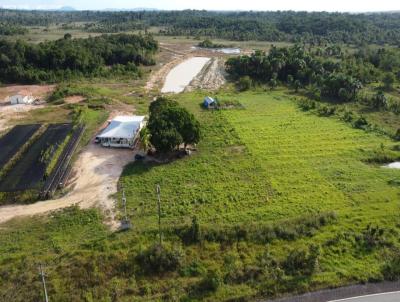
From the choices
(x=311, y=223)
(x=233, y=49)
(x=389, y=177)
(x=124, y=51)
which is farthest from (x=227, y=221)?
(x=233, y=49)

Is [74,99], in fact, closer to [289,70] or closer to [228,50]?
[289,70]

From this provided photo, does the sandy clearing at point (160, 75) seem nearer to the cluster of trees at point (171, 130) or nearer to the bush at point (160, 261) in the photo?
the cluster of trees at point (171, 130)

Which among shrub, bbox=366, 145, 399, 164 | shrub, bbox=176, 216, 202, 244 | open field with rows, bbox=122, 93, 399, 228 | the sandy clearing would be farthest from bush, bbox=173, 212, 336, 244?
the sandy clearing

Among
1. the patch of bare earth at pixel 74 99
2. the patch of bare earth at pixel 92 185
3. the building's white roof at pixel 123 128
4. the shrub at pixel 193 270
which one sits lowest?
the shrub at pixel 193 270

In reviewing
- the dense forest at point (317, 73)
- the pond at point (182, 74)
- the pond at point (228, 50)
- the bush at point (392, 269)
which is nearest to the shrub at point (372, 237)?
the bush at point (392, 269)

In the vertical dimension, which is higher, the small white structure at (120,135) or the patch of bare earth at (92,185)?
the small white structure at (120,135)

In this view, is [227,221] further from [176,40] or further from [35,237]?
[176,40]

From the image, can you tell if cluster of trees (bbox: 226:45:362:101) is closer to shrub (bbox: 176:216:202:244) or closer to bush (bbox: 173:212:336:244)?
bush (bbox: 173:212:336:244)
